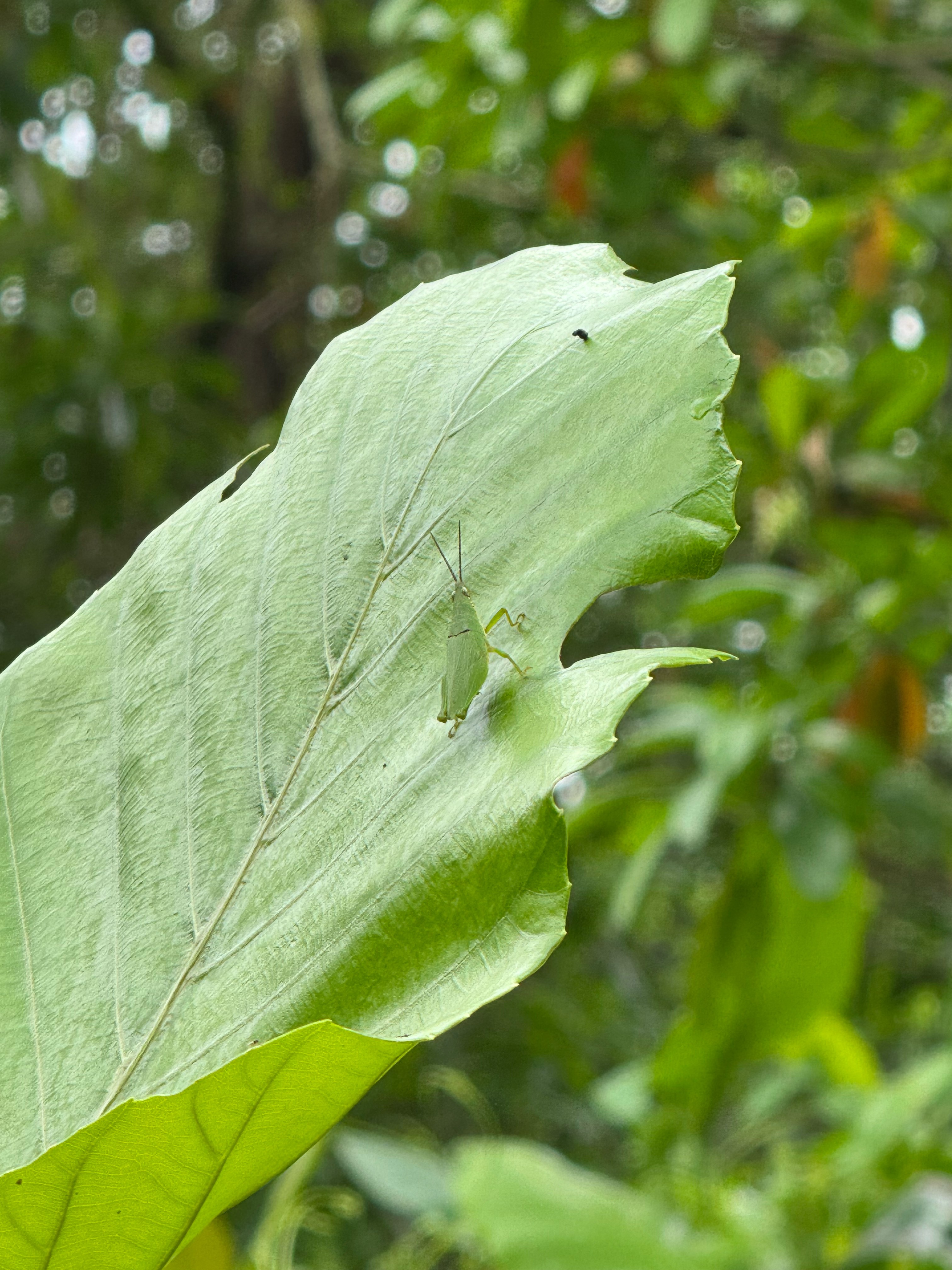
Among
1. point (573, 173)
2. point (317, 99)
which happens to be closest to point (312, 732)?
point (573, 173)

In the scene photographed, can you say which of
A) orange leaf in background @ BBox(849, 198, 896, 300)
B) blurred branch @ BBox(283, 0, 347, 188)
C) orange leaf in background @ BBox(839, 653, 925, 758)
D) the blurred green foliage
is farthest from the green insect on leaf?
blurred branch @ BBox(283, 0, 347, 188)

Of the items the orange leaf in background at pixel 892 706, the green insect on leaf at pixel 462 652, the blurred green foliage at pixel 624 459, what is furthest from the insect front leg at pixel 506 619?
the orange leaf in background at pixel 892 706

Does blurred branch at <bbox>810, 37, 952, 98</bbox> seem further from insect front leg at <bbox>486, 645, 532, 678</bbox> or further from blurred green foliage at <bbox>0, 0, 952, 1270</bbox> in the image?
insect front leg at <bbox>486, 645, 532, 678</bbox>

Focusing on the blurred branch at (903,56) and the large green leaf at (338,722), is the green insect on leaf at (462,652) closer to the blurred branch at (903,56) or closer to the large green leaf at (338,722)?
the large green leaf at (338,722)

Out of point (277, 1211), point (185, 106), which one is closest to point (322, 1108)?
point (277, 1211)

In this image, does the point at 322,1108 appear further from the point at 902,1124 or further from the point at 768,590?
the point at 902,1124

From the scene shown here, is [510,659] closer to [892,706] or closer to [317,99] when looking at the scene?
[892,706]

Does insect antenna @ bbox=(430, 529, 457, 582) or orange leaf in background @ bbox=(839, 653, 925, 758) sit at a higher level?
insect antenna @ bbox=(430, 529, 457, 582)
